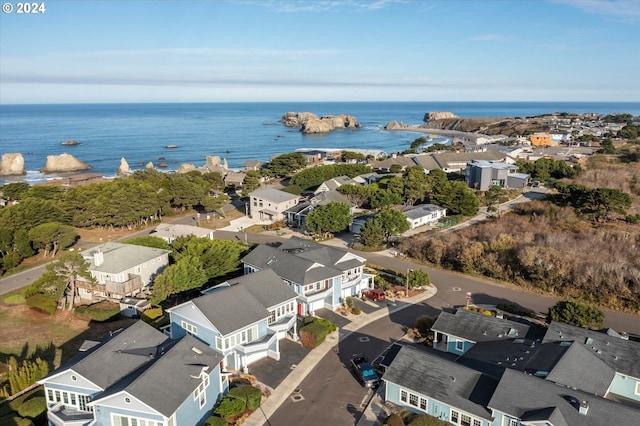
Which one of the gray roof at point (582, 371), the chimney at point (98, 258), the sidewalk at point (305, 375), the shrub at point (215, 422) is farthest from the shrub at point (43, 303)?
the gray roof at point (582, 371)

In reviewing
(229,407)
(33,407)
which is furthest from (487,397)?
(33,407)

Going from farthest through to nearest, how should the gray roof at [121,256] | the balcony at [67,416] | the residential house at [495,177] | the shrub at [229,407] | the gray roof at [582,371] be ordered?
the residential house at [495,177] < the gray roof at [121,256] < the shrub at [229,407] < the gray roof at [582,371] < the balcony at [67,416]

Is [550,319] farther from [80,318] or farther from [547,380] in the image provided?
[80,318]

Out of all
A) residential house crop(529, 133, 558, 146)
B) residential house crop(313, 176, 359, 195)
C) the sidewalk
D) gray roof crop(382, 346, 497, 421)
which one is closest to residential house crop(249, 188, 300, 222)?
residential house crop(313, 176, 359, 195)

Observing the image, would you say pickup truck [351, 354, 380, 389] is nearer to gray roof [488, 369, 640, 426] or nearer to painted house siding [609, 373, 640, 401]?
gray roof [488, 369, 640, 426]

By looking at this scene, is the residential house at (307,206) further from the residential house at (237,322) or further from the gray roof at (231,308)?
the gray roof at (231,308)

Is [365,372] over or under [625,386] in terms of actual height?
under

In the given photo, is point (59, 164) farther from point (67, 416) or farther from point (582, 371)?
point (582, 371)
